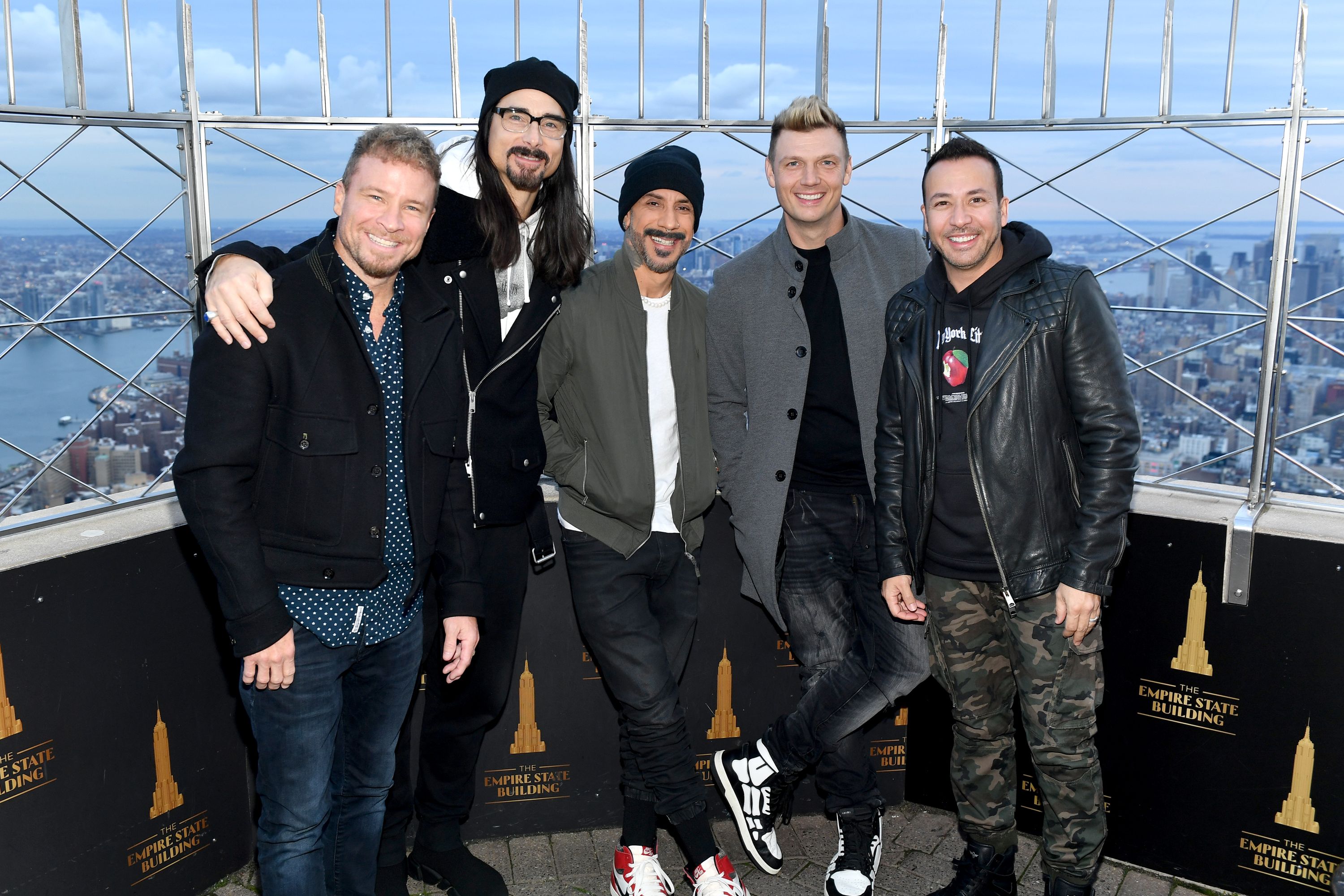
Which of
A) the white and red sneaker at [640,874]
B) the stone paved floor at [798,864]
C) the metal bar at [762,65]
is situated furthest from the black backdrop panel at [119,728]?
the metal bar at [762,65]

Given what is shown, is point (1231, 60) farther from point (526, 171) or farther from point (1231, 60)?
point (526, 171)

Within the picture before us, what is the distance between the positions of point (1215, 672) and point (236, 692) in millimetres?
3107

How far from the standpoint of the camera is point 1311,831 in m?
2.91

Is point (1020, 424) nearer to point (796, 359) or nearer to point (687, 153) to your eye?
point (796, 359)

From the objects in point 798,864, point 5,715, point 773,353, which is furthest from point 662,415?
point 5,715

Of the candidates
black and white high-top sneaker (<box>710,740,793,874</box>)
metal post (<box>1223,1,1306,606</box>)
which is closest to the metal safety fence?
metal post (<box>1223,1,1306,606</box>)

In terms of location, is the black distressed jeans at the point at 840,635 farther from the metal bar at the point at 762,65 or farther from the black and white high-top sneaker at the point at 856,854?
the metal bar at the point at 762,65

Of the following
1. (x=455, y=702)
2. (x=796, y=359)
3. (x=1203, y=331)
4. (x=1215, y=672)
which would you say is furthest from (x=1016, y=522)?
(x=1203, y=331)

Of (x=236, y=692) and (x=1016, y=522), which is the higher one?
(x=1016, y=522)

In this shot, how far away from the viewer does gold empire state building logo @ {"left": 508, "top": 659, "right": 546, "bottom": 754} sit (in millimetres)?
3320

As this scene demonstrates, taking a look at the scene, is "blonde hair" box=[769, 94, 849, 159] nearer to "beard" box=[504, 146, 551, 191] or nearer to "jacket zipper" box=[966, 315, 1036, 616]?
"beard" box=[504, 146, 551, 191]

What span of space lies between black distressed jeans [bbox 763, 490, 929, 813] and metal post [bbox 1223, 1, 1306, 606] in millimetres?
992

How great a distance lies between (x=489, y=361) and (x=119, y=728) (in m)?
1.50

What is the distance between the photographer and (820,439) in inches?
114
